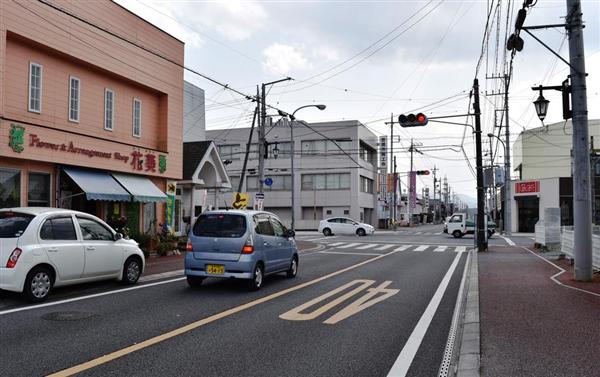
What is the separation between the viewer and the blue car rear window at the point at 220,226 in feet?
34.3

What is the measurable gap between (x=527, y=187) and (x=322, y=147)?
21.6 metres

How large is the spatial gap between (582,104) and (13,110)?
48.8ft

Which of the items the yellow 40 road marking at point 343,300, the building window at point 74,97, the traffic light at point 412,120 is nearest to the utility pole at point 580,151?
the yellow 40 road marking at point 343,300

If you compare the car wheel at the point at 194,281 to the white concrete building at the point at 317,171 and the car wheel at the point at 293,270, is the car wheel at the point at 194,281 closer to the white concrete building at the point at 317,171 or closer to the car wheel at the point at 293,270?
the car wheel at the point at 293,270

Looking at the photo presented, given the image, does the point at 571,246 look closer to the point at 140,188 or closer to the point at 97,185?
the point at 140,188

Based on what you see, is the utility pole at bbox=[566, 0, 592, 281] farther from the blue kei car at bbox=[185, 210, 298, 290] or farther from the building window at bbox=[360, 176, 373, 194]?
the building window at bbox=[360, 176, 373, 194]

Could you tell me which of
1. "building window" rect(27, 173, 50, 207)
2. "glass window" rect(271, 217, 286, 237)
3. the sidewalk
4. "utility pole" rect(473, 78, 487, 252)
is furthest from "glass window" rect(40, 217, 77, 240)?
"utility pole" rect(473, 78, 487, 252)

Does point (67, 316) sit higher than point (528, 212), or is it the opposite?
point (528, 212)

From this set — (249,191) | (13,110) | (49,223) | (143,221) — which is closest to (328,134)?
(249,191)

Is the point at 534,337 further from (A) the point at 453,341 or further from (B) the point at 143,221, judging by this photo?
(B) the point at 143,221

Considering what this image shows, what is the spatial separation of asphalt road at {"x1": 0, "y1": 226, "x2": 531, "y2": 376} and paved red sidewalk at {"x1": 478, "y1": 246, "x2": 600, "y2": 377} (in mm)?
681

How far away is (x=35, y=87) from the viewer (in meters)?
14.5

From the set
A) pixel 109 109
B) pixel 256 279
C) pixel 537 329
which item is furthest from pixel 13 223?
pixel 109 109

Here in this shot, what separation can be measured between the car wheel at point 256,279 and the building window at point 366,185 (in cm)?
4591
